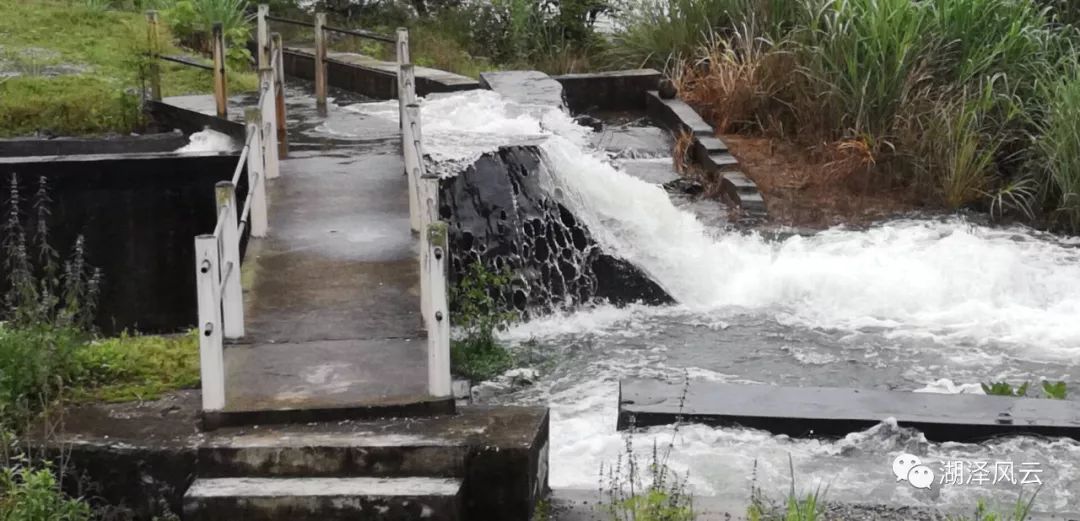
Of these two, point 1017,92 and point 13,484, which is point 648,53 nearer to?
point 1017,92

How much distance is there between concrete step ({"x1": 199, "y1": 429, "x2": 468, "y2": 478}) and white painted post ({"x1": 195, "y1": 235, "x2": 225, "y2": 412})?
1.03 feet

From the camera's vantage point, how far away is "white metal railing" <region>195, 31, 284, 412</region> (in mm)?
6203

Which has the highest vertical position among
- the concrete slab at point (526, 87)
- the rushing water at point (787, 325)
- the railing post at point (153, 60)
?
the railing post at point (153, 60)

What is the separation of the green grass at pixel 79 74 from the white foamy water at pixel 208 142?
906 mm

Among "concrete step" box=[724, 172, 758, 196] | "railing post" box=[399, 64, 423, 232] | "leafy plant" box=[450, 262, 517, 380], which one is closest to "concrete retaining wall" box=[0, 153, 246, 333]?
"railing post" box=[399, 64, 423, 232]

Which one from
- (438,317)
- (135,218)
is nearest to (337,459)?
(438,317)

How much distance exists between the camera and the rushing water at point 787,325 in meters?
7.40

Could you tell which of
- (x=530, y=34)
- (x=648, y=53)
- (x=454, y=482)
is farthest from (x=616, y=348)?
(x=530, y=34)

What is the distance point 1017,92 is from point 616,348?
21.2 feet

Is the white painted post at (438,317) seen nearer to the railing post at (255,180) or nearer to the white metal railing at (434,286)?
the white metal railing at (434,286)

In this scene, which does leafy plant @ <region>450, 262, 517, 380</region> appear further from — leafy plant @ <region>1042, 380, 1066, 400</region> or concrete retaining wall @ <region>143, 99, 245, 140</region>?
leafy plant @ <region>1042, 380, 1066, 400</region>

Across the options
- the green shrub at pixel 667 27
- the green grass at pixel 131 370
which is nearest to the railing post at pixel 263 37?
the green grass at pixel 131 370

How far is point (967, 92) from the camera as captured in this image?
1376 centimetres

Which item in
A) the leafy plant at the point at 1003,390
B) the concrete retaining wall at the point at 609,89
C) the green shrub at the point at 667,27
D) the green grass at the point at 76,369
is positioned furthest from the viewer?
the green shrub at the point at 667,27
